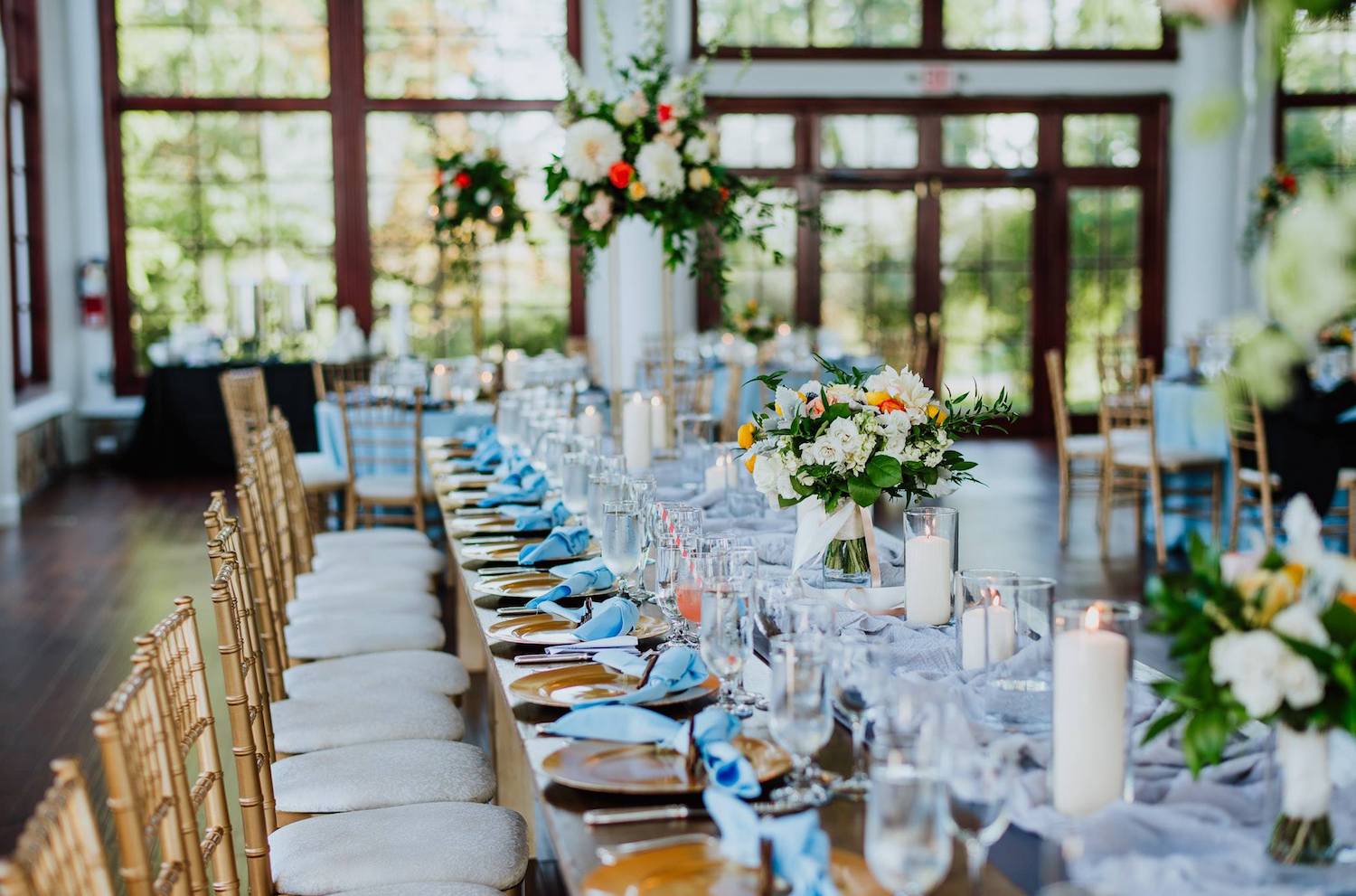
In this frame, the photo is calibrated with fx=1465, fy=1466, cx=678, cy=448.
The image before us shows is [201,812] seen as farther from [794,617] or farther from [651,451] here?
[794,617]

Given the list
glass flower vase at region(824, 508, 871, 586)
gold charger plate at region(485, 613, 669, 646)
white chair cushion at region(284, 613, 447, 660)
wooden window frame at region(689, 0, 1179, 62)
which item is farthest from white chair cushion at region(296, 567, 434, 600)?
wooden window frame at region(689, 0, 1179, 62)

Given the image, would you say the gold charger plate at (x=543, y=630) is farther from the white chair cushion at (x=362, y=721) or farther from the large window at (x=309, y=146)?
the large window at (x=309, y=146)

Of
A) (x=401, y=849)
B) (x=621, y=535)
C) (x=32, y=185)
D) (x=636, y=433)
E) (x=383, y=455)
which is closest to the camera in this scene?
(x=401, y=849)

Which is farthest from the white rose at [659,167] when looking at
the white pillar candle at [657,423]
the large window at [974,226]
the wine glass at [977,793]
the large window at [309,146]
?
the large window at [974,226]

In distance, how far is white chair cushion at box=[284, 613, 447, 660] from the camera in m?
3.77

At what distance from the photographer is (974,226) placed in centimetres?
1296

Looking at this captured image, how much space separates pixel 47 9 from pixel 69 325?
2.43 metres

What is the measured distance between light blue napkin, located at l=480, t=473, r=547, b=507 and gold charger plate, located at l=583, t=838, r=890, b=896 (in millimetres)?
2417

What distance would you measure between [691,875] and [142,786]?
0.72 m

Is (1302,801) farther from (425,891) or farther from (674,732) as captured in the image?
(425,891)

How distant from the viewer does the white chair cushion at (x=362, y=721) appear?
9.96 ft

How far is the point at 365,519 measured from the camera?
755 cm

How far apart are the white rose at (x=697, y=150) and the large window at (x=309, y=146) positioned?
711 cm

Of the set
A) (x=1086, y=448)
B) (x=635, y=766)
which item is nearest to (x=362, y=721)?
(x=635, y=766)
